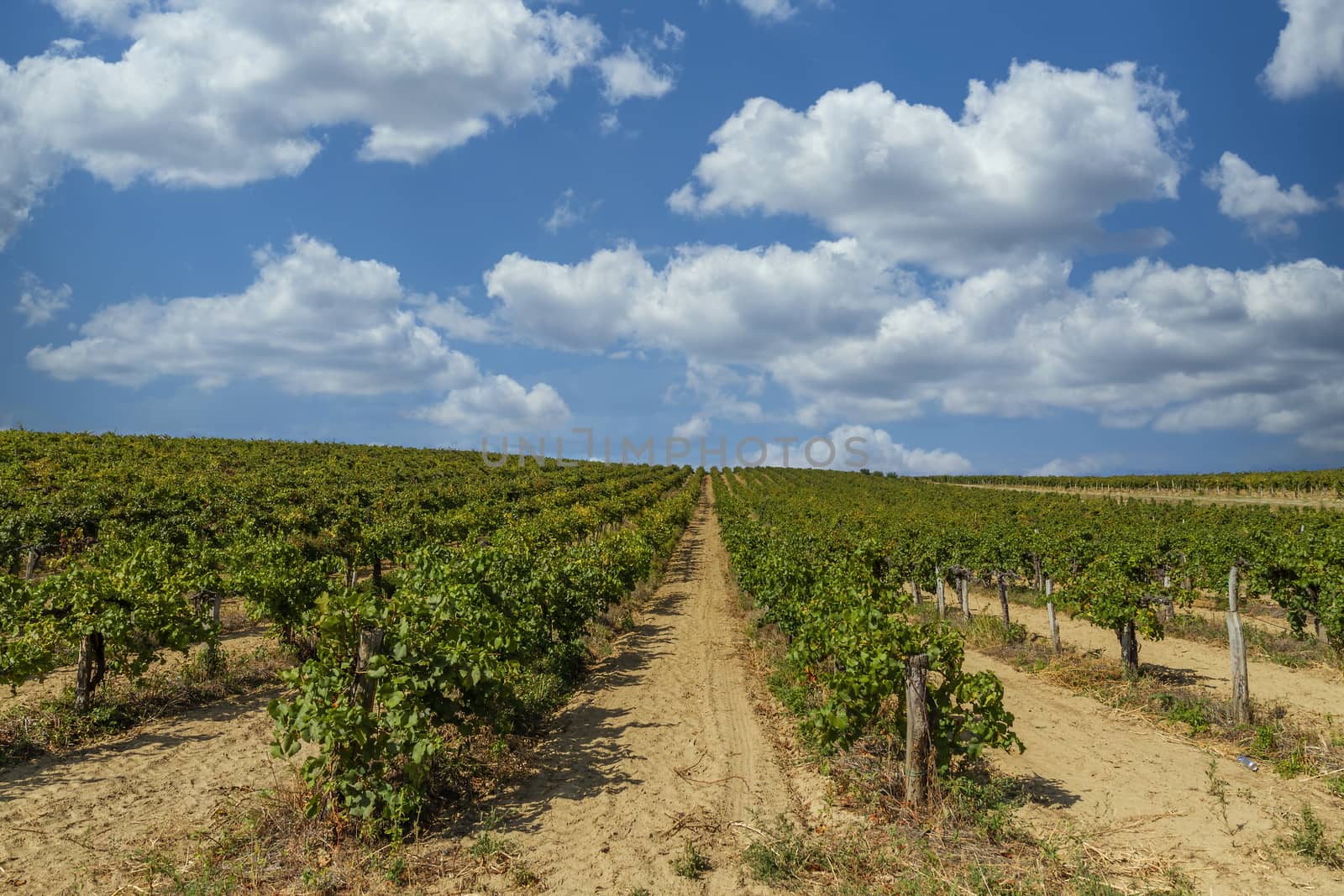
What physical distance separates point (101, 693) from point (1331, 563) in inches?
1018

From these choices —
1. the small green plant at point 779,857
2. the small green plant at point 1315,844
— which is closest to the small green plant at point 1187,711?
the small green plant at point 1315,844

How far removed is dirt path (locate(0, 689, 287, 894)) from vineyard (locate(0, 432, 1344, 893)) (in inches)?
3.1

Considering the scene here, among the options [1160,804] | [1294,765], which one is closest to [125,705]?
[1160,804]

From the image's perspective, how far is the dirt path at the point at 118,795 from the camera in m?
7.16

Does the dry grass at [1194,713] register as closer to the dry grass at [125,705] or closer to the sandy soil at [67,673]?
the dry grass at [125,705]

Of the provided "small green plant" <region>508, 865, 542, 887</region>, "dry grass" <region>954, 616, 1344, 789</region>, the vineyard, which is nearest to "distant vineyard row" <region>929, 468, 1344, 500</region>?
the vineyard

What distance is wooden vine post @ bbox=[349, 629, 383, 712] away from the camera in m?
7.76

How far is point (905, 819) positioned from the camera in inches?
314

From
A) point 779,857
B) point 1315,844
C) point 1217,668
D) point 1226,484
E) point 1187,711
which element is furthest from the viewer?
point 1226,484

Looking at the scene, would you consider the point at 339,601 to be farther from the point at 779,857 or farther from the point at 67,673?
the point at 67,673

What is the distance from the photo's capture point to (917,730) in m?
8.31

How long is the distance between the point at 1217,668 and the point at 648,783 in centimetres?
1473

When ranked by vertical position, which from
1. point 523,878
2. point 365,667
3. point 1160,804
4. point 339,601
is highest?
point 339,601

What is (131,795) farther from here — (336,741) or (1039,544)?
(1039,544)
